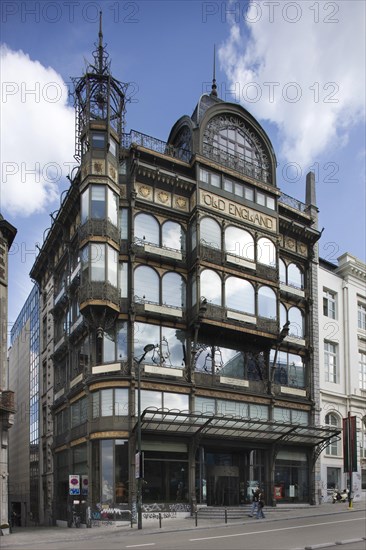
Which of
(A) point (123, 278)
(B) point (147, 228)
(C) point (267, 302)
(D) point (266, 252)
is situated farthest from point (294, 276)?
(A) point (123, 278)

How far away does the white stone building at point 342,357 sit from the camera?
48.8 meters

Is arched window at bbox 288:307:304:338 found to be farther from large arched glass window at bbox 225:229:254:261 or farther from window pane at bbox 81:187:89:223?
window pane at bbox 81:187:89:223

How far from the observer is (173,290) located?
40750 millimetres

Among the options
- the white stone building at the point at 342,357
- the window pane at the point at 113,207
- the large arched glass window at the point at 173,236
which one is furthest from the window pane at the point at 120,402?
the white stone building at the point at 342,357

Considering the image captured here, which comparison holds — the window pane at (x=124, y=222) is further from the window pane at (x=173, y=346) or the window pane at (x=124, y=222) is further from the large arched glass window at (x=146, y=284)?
the window pane at (x=173, y=346)

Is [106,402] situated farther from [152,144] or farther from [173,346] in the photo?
[152,144]

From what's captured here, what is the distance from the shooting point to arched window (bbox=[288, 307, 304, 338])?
4709 centimetres

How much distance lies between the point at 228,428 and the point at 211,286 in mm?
8402

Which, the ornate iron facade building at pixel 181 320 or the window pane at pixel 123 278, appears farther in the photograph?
the window pane at pixel 123 278

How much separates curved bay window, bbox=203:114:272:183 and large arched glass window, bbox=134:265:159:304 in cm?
883

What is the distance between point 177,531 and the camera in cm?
2927

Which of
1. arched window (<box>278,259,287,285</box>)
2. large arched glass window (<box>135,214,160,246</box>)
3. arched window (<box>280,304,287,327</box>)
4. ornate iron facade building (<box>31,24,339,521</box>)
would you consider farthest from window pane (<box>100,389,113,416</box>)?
arched window (<box>278,259,287,285</box>)

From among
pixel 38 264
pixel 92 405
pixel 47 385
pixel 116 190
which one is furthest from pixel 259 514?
pixel 38 264

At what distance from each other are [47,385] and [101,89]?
2386 cm
